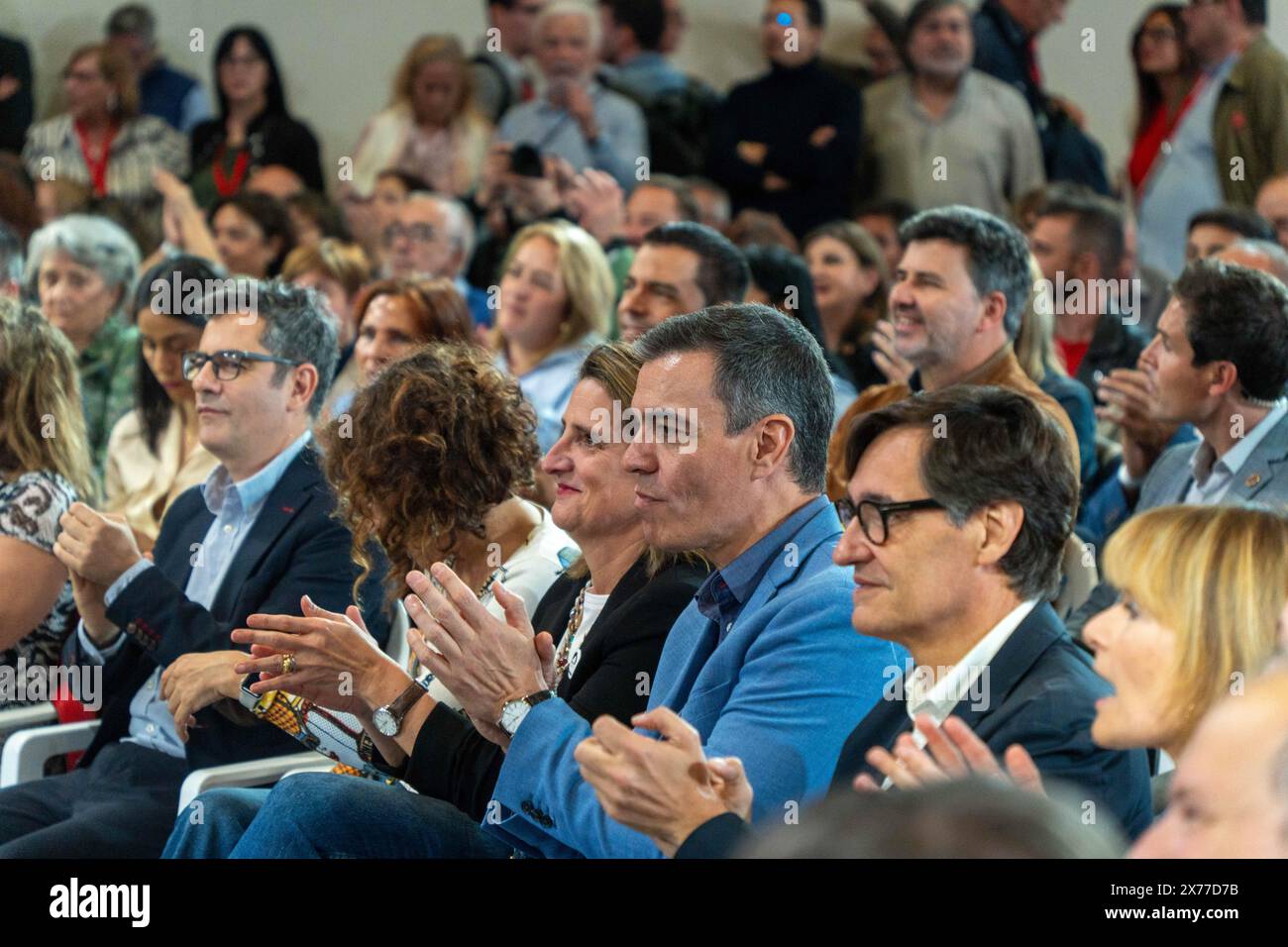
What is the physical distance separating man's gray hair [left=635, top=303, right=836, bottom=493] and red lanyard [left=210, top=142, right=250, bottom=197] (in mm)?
4986

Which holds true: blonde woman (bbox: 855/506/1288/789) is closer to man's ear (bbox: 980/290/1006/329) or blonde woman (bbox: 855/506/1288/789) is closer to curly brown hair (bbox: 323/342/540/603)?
curly brown hair (bbox: 323/342/540/603)

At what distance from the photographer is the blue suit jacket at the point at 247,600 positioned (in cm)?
288

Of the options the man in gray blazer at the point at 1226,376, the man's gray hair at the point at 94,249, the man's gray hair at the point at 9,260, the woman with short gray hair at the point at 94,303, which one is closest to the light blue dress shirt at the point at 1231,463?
the man in gray blazer at the point at 1226,376

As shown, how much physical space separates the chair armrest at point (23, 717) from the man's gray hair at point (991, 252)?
2.10 metres

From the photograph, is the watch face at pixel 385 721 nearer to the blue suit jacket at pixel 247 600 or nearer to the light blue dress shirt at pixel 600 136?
the blue suit jacket at pixel 247 600

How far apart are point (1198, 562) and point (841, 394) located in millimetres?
2358

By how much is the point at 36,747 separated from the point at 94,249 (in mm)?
2149

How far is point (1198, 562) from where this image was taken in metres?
1.71

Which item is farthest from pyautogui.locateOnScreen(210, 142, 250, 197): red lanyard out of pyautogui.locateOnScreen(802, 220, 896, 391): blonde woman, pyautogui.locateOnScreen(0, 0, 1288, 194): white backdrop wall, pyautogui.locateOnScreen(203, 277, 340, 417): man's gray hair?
pyautogui.locateOnScreen(203, 277, 340, 417): man's gray hair

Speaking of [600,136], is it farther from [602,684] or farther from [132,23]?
[602,684]
